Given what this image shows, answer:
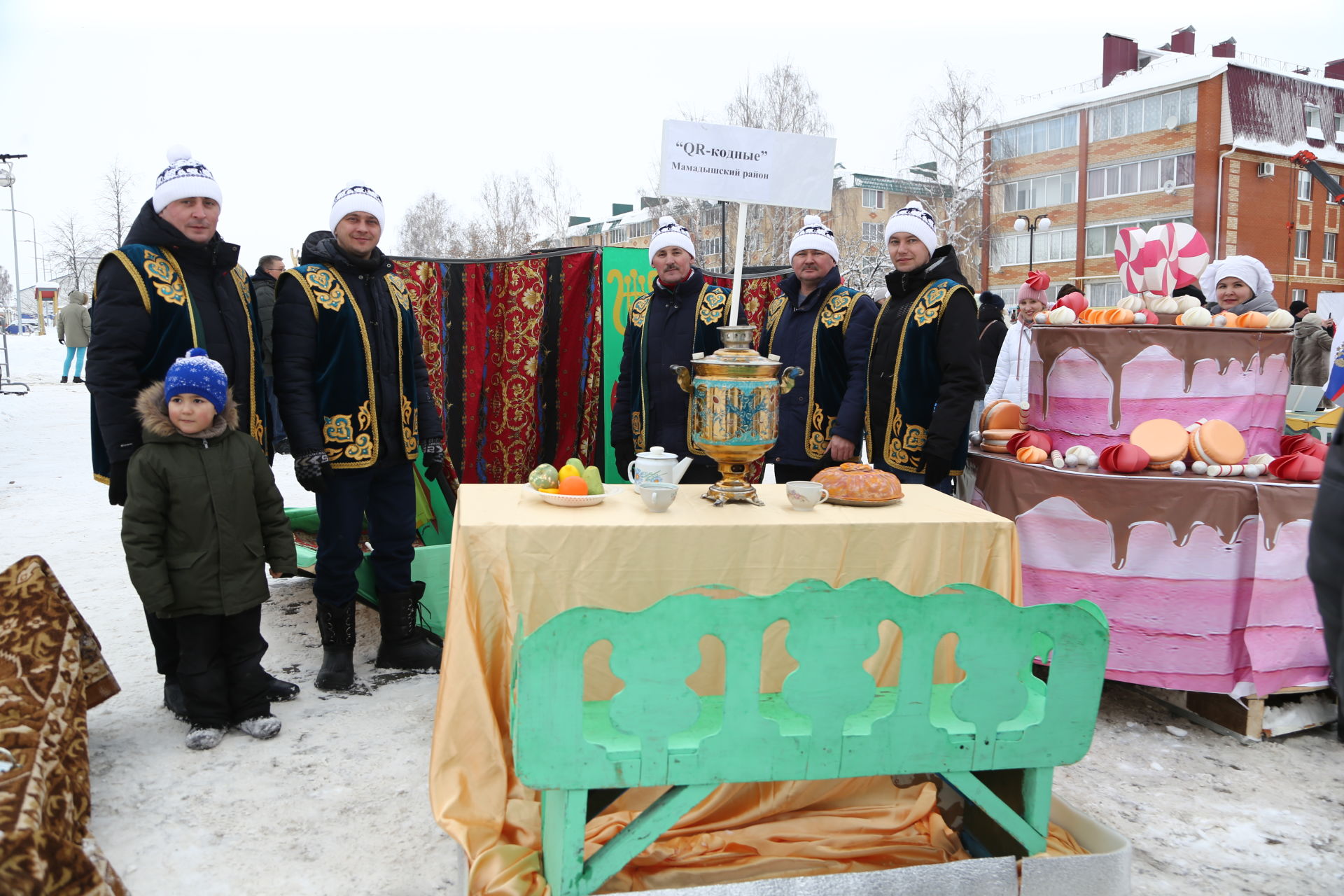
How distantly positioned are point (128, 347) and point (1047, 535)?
3.34 metres

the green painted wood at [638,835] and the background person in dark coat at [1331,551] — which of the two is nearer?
the background person in dark coat at [1331,551]

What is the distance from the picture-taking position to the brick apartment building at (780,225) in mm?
23547

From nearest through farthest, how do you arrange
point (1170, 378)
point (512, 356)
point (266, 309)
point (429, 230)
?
point (1170, 378) < point (266, 309) < point (512, 356) < point (429, 230)

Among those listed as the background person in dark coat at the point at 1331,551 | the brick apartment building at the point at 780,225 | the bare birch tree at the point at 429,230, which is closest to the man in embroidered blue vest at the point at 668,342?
the background person in dark coat at the point at 1331,551

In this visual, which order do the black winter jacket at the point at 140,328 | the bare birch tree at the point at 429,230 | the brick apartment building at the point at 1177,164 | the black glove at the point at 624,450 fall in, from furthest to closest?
the bare birch tree at the point at 429,230 → the brick apartment building at the point at 1177,164 → the black glove at the point at 624,450 → the black winter jacket at the point at 140,328

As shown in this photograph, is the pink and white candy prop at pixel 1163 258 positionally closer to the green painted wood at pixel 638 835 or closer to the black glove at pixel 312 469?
the green painted wood at pixel 638 835

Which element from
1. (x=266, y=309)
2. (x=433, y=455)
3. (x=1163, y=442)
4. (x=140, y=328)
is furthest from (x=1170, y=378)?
(x=266, y=309)

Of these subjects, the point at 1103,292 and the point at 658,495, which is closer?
the point at 658,495

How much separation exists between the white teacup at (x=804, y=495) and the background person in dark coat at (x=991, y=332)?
439cm

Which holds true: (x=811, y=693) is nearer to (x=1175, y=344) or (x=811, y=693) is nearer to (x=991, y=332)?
(x=1175, y=344)

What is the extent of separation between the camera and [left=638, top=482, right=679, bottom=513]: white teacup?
98.2 inches

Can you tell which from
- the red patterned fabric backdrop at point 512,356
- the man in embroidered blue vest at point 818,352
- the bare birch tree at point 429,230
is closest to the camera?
the man in embroidered blue vest at point 818,352

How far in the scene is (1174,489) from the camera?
3170 mm

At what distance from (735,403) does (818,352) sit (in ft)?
5.12
